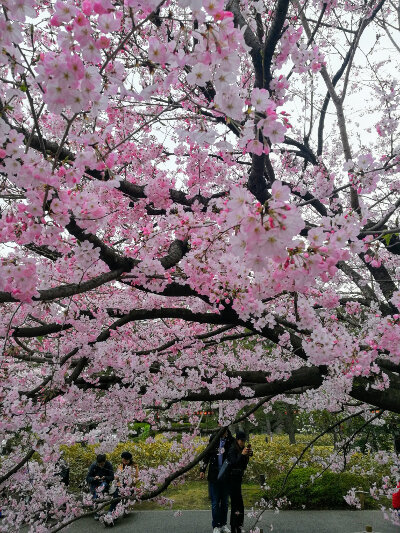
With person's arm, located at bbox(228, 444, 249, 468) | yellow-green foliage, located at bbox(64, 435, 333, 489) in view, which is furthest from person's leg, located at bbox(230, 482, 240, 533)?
yellow-green foliage, located at bbox(64, 435, 333, 489)

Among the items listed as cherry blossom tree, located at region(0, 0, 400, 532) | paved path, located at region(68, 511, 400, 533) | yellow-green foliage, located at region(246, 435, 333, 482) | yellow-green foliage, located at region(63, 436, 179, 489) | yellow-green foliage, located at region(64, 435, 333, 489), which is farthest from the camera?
yellow-green foliage, located at region(63, 436, 179, 489)

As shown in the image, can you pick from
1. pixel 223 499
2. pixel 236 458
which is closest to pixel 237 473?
pixel 236 458

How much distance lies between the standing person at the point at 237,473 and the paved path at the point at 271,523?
0.97 m

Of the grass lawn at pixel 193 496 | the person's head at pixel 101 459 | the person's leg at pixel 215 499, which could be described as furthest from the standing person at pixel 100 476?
the person's leg at pixel 215 499

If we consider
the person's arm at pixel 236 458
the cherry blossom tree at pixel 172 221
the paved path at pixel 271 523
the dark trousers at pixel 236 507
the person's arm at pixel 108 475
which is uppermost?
the cherry blossom tree at pixel 172 221

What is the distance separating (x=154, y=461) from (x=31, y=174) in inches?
444

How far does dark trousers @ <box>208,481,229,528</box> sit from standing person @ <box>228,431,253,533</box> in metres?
0.13

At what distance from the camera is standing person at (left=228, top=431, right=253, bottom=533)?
5.90 metres

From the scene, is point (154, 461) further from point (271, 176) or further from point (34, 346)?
point (271, 176)

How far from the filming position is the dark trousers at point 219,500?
234 inches

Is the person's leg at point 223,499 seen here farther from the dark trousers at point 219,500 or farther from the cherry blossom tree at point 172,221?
the cherry blossom tree at point 172,221

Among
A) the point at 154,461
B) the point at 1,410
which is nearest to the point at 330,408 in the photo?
the point at 1,410

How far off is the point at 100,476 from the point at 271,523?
357cm

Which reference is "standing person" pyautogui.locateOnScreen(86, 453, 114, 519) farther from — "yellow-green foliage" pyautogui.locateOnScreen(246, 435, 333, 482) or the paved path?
"yellow-green foliage" pyautogui.locateOnScreen(246, 435, 333, 482)
